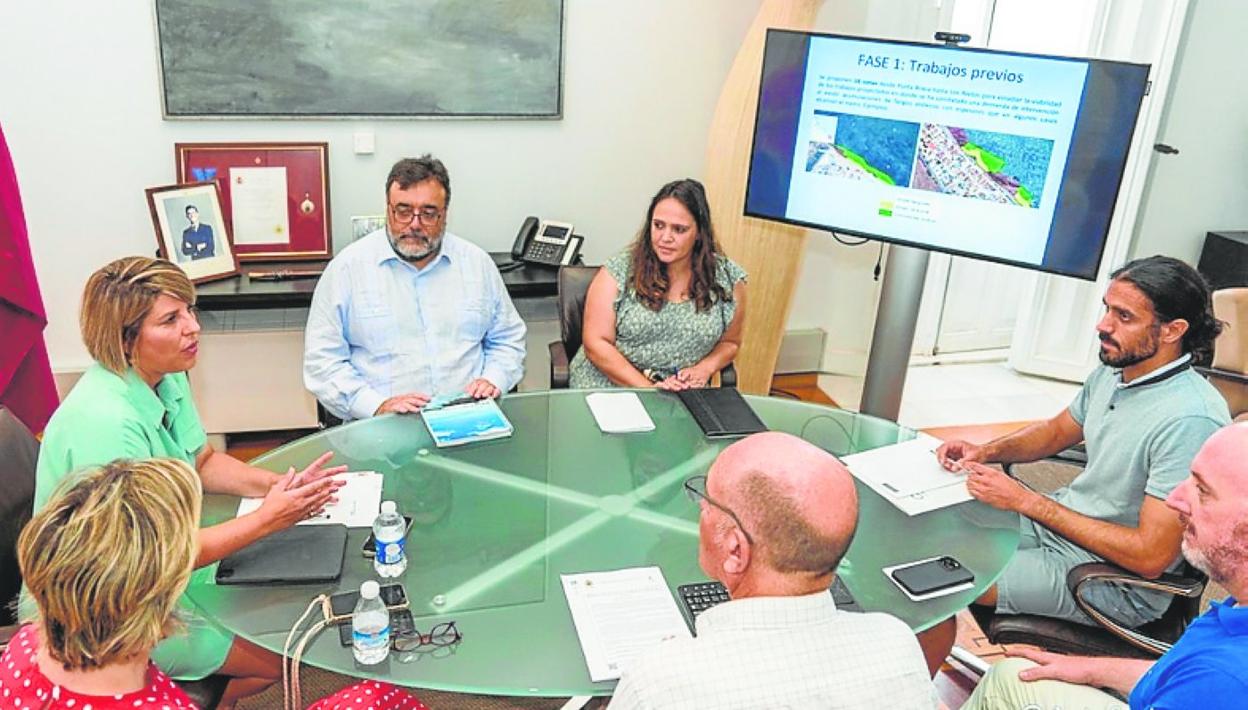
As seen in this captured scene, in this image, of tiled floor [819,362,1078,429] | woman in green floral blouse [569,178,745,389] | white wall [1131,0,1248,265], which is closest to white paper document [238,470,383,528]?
woman in green floral blouse [569,178,745,389]

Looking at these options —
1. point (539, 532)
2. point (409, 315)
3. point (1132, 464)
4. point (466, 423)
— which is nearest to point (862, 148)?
point (1132, 464)

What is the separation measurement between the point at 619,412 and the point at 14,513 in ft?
4.57

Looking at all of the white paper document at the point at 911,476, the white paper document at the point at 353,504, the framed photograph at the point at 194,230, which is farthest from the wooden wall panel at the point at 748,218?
the white paper document at the point at 353,504

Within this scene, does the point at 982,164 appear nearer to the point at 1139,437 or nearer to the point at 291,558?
the point at 1139,437

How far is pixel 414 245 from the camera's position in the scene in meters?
2.85

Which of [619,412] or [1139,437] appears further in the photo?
[619,412]

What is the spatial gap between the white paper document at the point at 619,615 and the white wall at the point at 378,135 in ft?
7.68

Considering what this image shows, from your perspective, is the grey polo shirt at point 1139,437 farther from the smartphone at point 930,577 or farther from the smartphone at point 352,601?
the smartphone at point 352,601

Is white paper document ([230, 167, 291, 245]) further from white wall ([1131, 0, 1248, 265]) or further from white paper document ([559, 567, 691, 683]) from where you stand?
white wall ([1131, 0, 1248, 265])

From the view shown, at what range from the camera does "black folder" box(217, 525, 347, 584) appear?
70.0 inches

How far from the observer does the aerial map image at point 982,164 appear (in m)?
3.08

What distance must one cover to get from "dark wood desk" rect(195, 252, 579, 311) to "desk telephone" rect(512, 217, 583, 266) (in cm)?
7

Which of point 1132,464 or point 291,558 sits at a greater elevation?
point 1132,464

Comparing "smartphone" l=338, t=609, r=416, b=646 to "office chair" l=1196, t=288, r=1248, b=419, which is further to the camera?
"office chair" l=1196, t=288, r=1248, b=419
